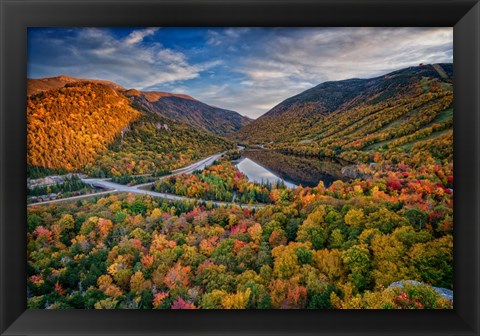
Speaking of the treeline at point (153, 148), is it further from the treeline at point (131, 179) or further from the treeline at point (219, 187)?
the treeline at point (219, 187)

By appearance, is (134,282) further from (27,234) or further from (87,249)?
(27,234)

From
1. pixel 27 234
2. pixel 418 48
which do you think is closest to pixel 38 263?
pixel 27 234

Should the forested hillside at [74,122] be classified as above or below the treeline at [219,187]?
above

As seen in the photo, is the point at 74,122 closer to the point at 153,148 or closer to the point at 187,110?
the point at 153,148

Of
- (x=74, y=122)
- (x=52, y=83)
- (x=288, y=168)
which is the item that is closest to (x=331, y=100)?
(x=288, y=168)

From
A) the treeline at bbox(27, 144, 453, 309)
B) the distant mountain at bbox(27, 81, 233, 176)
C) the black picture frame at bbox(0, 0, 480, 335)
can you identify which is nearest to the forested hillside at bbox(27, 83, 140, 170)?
the distant mountain at bbox(27, 81, 233, 176)
